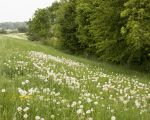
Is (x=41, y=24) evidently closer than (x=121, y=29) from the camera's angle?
No

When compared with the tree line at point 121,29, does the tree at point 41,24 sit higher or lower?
lower

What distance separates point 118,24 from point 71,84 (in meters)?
16.7

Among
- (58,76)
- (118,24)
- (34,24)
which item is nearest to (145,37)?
(118,24)

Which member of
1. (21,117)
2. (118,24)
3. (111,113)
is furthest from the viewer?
(118,24)

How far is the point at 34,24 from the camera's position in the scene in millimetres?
90250

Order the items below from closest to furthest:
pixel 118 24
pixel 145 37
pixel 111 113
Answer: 1. pixel 111 113
2. pixel 145 37
3. pixel 118 24

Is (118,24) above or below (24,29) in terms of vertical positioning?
above

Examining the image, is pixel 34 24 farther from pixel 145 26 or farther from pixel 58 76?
pixel 58 76

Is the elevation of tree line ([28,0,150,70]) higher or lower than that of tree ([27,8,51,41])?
higher

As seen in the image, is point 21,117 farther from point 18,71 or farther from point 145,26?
point 145,26

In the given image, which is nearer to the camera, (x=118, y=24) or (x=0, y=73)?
(x=0, y=73)

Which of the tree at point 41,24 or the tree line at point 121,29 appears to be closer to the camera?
the tree line at point 121,29

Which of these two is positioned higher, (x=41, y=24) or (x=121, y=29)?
(x=121, y=29)

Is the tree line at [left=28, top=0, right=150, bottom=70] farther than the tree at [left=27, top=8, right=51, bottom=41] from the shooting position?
No
